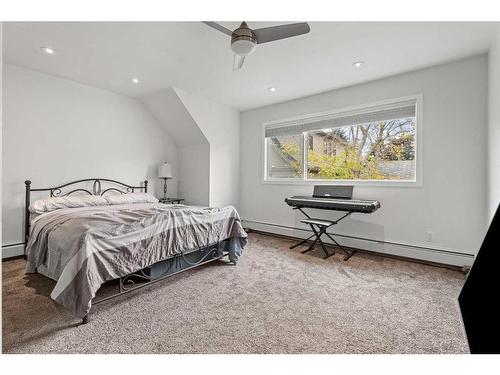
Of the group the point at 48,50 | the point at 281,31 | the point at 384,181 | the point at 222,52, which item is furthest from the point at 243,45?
the point at 384,181

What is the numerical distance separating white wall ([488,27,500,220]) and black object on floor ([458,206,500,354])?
6.50 feet

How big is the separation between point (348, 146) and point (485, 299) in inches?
138

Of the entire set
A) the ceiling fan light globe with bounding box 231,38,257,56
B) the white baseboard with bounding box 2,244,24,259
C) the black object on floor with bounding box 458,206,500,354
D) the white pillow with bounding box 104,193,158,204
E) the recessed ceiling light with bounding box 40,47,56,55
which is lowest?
the white baseboard with bounding box 2,244,24,259

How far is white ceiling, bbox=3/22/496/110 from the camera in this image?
8.04 ft

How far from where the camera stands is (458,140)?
3.05 meters

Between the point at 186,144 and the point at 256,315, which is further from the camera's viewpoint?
the point at 186,144

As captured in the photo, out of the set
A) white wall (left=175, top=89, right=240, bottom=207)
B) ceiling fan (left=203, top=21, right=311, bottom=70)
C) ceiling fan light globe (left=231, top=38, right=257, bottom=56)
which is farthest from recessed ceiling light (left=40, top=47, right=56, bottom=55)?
ceiling fan light globe (left=231, top=38, right=257, bottom=56)

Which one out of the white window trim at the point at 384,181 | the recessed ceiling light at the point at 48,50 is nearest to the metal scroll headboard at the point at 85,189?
the recessed ceiling light at the point at 48,50

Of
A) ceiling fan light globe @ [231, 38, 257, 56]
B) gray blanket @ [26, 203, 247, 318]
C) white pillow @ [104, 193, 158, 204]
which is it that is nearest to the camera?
gray blanket @ [26, 203, 247, 318]

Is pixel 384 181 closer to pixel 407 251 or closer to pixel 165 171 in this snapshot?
pixel 407 251

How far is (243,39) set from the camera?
2070 millimetres

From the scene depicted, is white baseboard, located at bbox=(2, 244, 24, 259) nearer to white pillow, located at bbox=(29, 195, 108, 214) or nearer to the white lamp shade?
white pillow, located at bbox=(29, 195, 108, 214)
